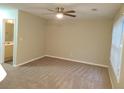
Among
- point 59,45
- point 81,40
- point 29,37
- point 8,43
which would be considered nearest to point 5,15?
point 29,37

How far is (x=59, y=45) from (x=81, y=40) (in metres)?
1.26

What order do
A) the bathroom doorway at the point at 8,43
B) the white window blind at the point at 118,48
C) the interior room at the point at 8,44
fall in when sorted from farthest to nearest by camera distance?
the interior room at the point at 8,44 → the bathroom doorway at the point at 8,43 → the white window blind at the point at 118,48

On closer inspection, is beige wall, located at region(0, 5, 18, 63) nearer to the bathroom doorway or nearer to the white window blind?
the bathroom doorway

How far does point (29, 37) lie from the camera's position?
5.02 meters

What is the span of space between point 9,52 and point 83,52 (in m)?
3.34

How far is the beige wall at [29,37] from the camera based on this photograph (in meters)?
4.46

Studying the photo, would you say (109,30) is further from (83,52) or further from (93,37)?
(83,52)

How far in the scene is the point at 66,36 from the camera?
614 centimetres

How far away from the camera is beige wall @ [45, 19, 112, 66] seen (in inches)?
206

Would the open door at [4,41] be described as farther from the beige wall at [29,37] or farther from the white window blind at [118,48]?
the white window blind at [118,48]

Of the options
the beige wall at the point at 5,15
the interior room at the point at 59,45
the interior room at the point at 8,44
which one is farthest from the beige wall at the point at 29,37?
the interior room at the point at 8,44

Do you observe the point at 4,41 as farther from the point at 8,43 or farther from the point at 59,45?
the point at 59,45

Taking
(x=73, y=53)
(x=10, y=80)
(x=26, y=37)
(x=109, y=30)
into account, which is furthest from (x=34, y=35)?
(x=109, y=30)

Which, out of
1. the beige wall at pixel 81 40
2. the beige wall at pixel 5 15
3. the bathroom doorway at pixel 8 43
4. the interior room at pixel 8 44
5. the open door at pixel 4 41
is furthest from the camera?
the beige wall at pixel 81 40
